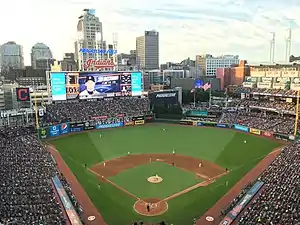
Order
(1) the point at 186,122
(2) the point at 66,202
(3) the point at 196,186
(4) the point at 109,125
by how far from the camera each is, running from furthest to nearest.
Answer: (1) the point at 186,122 < (4) the point at 109,125 < (3) the point at 196,186 < (2) the point at 66,202

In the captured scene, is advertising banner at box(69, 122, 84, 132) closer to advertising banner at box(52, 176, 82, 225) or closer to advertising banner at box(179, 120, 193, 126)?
advertising banner at box(179, 120, 193, 126)

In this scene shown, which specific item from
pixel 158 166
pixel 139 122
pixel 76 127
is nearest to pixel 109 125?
pixel 76 127

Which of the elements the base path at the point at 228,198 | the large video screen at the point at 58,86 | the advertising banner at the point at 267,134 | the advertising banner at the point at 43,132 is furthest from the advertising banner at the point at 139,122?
the base path at the point at 228,198

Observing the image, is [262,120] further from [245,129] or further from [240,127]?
[240,127]

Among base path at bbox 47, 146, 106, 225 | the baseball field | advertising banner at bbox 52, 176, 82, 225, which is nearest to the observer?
advertising banner at bbox 52, 176, 82, 225

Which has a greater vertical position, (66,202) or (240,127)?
(240,127)

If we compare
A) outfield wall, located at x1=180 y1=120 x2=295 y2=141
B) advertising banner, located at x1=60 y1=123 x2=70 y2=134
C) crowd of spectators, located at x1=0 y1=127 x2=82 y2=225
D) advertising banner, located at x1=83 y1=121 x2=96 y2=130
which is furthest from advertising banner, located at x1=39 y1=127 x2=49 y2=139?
outfield wall, located at x1=180 y1=120 x2=295 y2=141

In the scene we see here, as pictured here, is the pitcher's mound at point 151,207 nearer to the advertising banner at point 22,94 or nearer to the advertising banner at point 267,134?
the advertising banner at point 267,134
